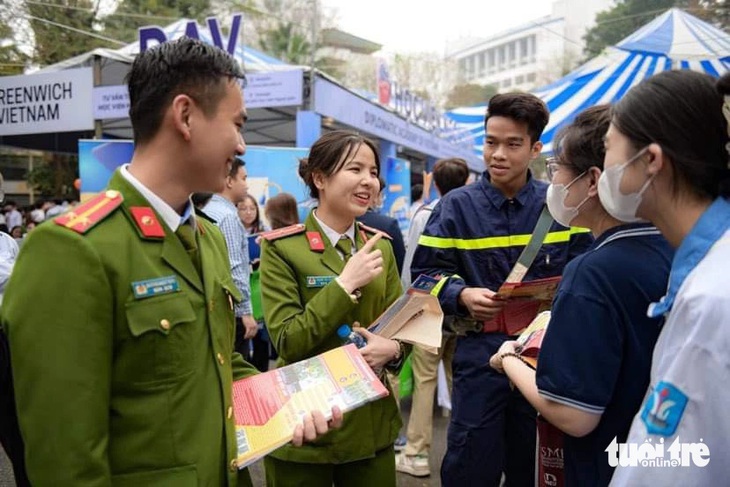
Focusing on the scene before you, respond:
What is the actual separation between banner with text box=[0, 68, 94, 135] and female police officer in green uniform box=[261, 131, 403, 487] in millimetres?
8863

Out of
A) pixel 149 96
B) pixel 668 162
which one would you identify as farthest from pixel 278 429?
pixel 668 162

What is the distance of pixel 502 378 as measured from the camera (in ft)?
7.53

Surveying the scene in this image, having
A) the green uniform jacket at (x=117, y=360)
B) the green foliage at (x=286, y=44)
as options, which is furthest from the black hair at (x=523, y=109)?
the green foliage at (x=286, y=44)

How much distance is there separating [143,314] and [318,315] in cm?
80

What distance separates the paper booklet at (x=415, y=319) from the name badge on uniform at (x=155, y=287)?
847mm

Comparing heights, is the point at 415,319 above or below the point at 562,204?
below

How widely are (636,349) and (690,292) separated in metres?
0.40

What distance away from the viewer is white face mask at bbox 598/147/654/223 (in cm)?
128

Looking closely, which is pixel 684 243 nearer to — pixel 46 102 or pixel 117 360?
pixel 117 360

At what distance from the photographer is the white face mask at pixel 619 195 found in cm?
128

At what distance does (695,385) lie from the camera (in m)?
1.02

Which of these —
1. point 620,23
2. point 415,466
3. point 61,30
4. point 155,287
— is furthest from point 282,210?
point 620,23

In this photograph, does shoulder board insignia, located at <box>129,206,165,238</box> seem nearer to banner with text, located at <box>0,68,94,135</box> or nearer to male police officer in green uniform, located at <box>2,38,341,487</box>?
male police officer in green uniform, located at <box>2,38,341,487</box>

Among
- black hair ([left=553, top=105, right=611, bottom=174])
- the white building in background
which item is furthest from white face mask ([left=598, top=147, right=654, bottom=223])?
the white building in background
